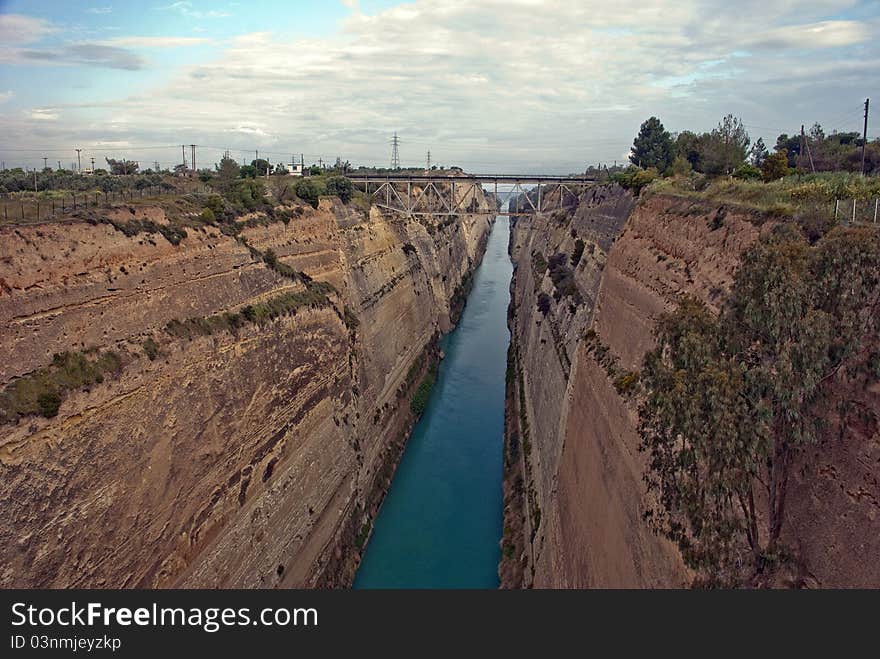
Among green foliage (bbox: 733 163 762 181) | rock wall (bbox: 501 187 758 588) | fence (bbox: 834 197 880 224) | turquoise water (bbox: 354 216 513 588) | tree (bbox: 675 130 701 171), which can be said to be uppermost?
tree (bbox: 675 130 701 171)

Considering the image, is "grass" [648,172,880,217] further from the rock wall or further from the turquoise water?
the turquoise water

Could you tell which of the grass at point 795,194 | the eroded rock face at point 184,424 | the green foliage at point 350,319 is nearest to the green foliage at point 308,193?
the eroded rock face at point 184,424

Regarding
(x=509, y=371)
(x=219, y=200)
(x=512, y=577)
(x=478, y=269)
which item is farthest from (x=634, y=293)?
(x=478, y=269)

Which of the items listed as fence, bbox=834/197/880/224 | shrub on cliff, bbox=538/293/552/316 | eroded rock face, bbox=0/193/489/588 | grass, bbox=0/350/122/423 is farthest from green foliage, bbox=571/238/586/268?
grass, bbox=0/350/122/423

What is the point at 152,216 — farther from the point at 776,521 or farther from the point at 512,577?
the point at 776,521

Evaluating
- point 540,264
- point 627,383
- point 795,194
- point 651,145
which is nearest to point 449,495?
point 627,383

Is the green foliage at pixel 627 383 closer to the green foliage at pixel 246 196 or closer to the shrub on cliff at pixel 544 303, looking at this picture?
the green foliage at pixel 246 196
